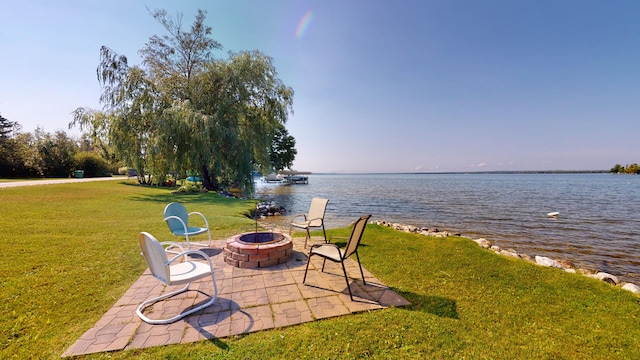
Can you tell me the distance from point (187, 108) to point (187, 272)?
13.5 metres

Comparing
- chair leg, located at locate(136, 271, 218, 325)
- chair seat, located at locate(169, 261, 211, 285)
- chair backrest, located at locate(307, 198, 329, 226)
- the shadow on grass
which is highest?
chair backrest, located at locate(307, 198, 329, 226)

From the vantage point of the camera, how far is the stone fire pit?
4.17 m

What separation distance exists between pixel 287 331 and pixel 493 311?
7.85 ft

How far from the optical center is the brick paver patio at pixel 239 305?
2455 mm

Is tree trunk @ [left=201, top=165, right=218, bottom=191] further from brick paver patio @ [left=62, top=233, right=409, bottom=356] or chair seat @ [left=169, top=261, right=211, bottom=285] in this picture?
chair seat @ [left=169, top=261, right=211, bottom=285]

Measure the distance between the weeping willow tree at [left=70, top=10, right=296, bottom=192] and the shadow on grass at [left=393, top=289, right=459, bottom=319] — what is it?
42.6 ft

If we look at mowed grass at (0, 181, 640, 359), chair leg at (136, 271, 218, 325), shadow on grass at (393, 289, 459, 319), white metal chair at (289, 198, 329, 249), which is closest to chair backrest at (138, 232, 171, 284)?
chair leg at (136, 271, 218, 325)

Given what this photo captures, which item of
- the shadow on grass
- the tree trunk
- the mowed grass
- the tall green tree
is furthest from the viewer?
the tall green tree

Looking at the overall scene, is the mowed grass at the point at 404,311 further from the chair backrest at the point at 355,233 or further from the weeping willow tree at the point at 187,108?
the weeping willow tree at the point at 187,108

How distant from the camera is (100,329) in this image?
2.54m

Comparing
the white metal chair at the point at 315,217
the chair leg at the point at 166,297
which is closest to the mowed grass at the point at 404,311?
the chair leg at the point at 166,297

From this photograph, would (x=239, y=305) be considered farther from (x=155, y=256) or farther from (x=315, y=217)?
(x=315, y=217)

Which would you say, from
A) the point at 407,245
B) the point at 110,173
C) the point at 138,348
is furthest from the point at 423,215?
the point at 110,173

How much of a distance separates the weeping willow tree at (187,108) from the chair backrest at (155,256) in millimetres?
12022
